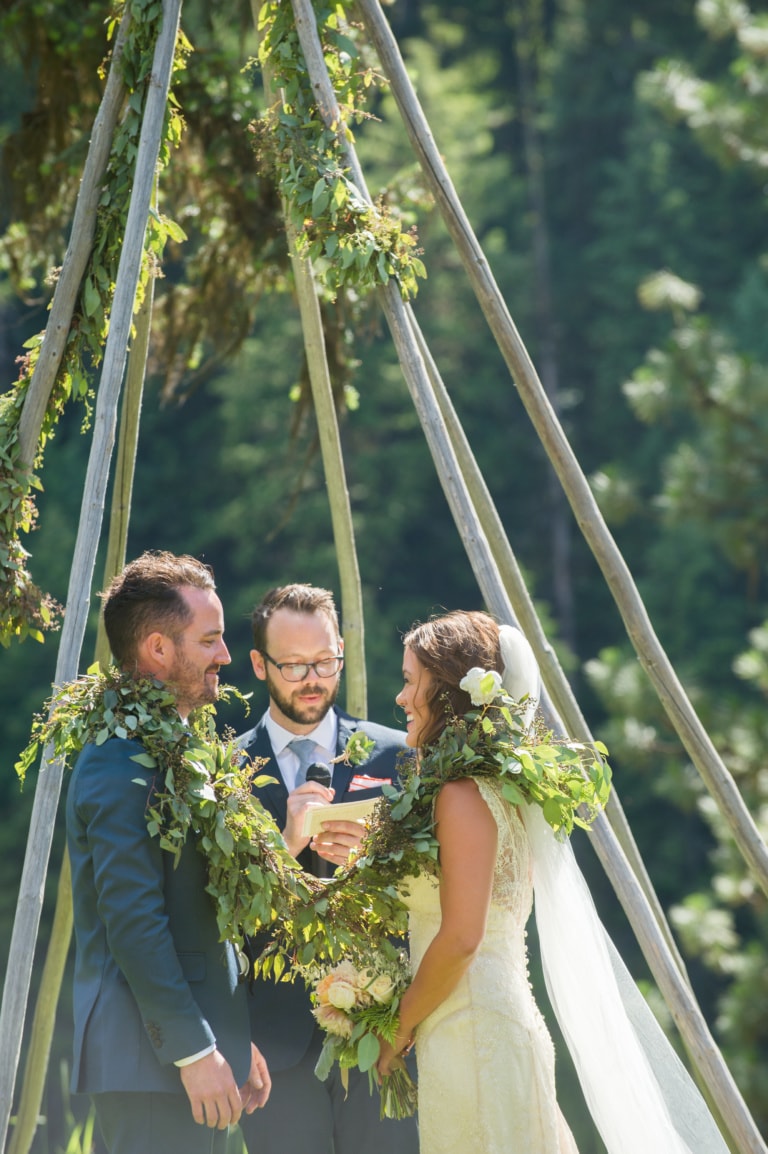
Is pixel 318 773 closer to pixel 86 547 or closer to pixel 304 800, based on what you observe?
pixel 304 800

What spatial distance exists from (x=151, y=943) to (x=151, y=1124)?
0.47 m

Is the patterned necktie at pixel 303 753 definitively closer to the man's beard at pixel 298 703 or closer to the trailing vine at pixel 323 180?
the man's beard at pixel 298 703

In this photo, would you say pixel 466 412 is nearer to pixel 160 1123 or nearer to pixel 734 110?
pixel 734 110

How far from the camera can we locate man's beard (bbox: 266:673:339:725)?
164 inches

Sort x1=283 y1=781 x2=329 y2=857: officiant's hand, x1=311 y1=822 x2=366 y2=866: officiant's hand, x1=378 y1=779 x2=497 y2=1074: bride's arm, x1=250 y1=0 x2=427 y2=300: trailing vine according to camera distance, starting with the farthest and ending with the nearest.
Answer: x1=250 y1=0 x2=427 y2=300: trailing vine
x1=283 y1=781 x2=329 y2=857: officiant's hand
x1=311 y1=822 x2=366 y2=866: officiant's hand
x1=378 y1=779 x2=497 y2=1074: bride's arm

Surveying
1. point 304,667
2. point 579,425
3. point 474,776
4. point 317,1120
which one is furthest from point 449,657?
point 579,425

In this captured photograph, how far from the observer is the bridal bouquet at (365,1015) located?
343cm

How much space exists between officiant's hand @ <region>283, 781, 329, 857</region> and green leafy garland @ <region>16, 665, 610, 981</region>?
0.77ft

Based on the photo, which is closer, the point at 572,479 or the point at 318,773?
the point at 318,773

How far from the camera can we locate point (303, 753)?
4.20 m

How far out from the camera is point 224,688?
374cm

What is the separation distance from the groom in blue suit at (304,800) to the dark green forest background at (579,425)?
5.90 m

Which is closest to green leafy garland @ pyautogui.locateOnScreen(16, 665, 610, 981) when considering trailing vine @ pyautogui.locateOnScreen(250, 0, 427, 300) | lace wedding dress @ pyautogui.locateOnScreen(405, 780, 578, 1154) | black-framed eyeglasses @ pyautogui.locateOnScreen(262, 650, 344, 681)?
lace wedding dress @ pyautogui.locateOnScreen(405, 780, 578, 1154)

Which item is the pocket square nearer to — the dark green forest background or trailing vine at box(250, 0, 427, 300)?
trailing vine at box(250, 0, 427, 300)
